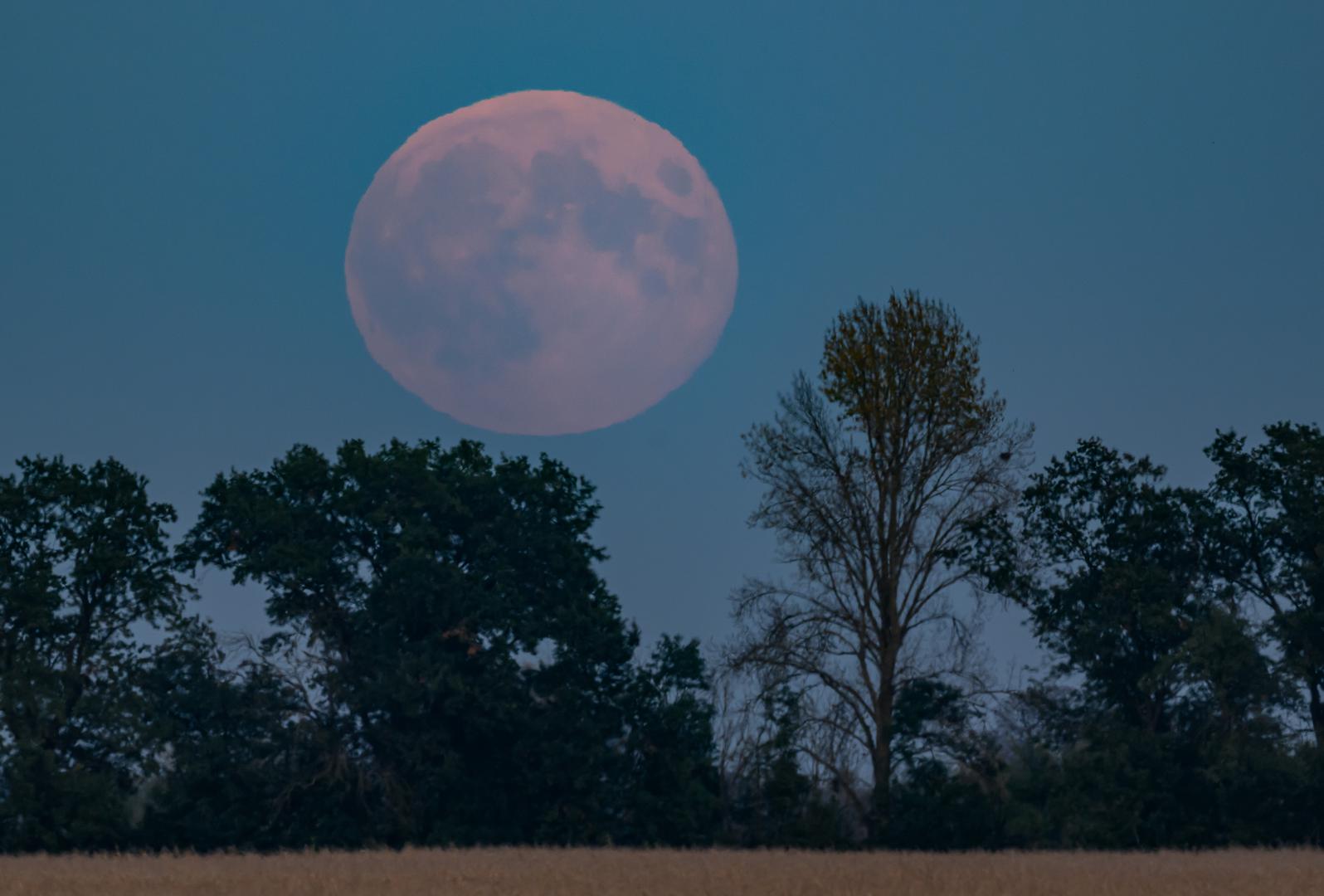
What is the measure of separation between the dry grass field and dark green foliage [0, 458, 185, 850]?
32.5 ft

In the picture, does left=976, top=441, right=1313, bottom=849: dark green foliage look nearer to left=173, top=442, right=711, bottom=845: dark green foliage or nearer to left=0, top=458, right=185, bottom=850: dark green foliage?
left=173, top=442, right=711, bottom=845: dark green foliage

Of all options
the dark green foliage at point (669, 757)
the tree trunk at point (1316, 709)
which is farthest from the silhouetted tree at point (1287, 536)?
Result: the dark green foliage at point (669, 757)

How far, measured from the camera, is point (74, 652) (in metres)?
45.2

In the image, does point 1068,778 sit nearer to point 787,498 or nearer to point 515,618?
point 787,498

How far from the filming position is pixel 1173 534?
4722 cm

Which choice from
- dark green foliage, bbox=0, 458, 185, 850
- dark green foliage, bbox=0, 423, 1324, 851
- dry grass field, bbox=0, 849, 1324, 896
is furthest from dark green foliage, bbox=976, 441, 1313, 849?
dark green foliage, bbox=0, 458, 185, 850

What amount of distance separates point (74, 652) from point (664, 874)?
85.1ft

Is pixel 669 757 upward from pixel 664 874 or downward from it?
upward

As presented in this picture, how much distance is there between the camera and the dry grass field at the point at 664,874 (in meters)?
23.5

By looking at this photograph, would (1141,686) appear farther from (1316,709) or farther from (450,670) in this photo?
(450,670)

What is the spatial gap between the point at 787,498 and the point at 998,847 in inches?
439

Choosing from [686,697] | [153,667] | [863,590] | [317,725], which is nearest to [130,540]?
[153,667]

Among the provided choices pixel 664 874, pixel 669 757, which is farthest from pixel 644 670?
pixel 664 874

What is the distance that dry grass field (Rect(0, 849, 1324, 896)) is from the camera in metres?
23.5
